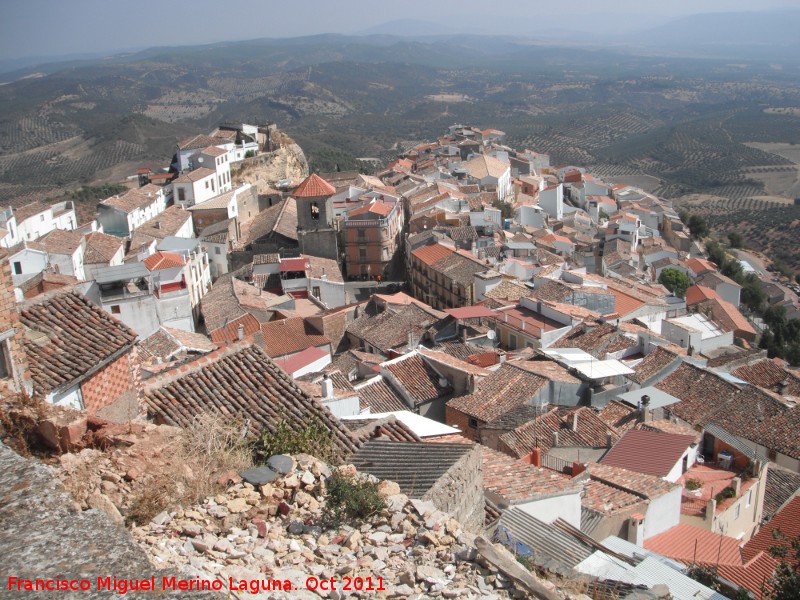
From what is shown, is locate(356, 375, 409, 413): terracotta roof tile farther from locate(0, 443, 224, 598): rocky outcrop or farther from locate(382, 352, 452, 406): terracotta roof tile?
locate(0, 443, 224, 598): rocky outcrop

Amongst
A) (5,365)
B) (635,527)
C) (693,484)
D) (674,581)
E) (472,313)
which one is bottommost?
(472,313)

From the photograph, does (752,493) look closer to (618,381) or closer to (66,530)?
(618,381)

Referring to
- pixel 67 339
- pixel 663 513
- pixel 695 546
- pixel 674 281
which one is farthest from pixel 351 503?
pixel 674 281

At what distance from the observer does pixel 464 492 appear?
742cm

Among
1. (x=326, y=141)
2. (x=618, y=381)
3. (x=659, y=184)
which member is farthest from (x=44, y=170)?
(x=618, y=381)

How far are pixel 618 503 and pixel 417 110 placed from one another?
192400mm

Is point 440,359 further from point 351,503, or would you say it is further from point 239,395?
point 351,503

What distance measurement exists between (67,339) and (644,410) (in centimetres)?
1359

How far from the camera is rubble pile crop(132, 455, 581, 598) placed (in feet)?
16.5

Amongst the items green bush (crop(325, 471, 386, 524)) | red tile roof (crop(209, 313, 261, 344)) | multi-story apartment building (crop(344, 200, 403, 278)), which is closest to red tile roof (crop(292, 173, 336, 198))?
multi-story apartment building (crop(344, 200, 403, 278))

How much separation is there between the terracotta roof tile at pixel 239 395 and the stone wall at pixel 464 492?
128 cm

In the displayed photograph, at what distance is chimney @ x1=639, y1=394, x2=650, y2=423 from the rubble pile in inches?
508

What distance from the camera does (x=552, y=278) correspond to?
30.8 m

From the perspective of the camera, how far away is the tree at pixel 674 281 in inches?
1684
